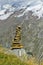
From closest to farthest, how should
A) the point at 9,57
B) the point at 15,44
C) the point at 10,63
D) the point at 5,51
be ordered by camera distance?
the point at 10,63
the point at 9,57
the point at 5,51
the point at 15,44

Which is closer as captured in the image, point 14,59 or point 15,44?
point 14,59

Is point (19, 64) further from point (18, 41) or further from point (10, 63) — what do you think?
point (18, 41)

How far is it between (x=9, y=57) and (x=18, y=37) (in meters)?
7.23

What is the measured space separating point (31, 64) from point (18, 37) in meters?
7.58

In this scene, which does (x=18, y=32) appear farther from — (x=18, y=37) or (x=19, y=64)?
(x=19, y=64)

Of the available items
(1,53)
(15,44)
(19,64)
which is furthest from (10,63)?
(15,44)

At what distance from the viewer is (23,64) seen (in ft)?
27.9

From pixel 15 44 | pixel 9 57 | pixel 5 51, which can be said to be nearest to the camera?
pixel 9 57

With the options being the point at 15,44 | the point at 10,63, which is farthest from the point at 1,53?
the point at 15,44

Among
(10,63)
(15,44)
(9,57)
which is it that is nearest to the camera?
(10,63)

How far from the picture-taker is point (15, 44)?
15242mm

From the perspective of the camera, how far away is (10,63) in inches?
328

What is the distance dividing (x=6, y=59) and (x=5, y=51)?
38.4 inches

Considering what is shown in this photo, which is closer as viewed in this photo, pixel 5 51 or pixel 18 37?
pixel 5 51
